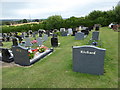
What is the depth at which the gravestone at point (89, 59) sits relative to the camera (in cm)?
456

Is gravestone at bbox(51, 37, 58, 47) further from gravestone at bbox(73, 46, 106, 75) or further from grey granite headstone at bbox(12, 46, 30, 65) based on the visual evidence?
gravestone at bbox(73, 46, 106, 75)

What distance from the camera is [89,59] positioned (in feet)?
15.7

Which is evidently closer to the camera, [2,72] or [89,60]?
[89,60]

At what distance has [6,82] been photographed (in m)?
4.59

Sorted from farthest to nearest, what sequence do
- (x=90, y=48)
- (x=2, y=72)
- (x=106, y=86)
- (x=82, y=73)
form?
(x=2, y=72) → (x=82, y=73) → (x=90, y=48) → (x=106, y=86)

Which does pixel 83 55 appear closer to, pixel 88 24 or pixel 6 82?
pixel 6 82

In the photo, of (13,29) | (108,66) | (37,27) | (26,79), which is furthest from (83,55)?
(13,29)

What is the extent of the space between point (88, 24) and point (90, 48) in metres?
28.6

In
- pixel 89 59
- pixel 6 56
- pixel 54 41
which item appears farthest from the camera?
pixel 54 41

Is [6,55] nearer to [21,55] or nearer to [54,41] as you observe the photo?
[21,55]

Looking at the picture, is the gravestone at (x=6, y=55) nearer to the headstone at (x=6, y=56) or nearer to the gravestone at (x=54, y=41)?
the headstone at (x=6, y=56)

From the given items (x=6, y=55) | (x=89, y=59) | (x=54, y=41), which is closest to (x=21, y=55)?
(x=6, y=55)

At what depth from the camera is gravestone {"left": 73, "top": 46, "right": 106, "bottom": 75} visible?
4.56 metres

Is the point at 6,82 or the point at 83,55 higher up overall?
the point at 83,55
